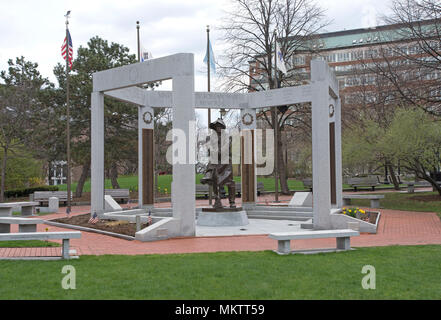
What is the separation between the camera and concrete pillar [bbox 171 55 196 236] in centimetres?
1159

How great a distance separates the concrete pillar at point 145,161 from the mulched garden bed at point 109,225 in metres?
3.26

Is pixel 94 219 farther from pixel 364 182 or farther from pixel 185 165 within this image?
pixel 364 182

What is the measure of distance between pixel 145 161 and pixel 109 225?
17.6 ft

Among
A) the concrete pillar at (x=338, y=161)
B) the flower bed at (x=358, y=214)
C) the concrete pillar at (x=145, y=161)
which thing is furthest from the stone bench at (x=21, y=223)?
the concrete pillar at (x=338, y=161)

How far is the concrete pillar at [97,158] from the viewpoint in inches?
593

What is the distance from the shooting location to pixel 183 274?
6.43 meters

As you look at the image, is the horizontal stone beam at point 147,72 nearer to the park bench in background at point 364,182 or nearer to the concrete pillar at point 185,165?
the concrete pillar at point 185,165

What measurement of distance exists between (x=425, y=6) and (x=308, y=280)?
18244 millimetres

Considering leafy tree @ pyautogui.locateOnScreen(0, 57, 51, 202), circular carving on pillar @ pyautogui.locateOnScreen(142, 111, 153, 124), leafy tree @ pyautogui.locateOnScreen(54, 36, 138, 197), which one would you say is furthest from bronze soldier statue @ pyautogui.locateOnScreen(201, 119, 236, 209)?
leafy tree @ pyautogui.locateOnScreen(0, 57, 51, 202)

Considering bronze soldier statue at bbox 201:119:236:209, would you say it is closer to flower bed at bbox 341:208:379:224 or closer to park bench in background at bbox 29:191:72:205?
flower bed at bbox 341:208:379:224

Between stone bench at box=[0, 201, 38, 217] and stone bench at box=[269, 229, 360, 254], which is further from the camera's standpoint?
stone bench at box=[0, 201, 38, 217]

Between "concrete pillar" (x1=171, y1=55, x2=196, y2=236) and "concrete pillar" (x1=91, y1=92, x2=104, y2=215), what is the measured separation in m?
4.50

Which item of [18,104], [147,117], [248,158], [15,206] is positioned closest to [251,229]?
[248,158]
